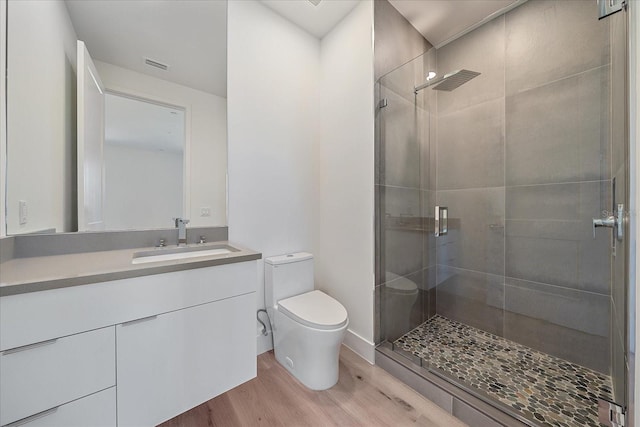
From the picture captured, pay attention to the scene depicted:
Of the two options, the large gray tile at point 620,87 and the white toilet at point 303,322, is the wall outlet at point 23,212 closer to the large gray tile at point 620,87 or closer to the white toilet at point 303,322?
the white toilet at point 303,322

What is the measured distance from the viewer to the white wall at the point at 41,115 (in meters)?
1.06

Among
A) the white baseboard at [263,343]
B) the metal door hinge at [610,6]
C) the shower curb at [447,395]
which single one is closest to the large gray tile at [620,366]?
the shower curb at [447,395]

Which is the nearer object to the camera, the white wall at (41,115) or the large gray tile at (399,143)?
the white wall at (41,115)

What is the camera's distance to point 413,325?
192 cm

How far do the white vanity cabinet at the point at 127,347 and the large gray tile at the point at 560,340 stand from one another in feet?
6.15

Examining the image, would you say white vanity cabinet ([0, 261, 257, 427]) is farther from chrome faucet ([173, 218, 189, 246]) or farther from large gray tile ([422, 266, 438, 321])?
large gray tile ([422, 266, 438, 321])

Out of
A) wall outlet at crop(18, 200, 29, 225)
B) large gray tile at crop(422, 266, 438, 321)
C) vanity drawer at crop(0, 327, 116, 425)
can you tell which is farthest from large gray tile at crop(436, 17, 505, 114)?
wall outlet at crop(18, 200, 29, 225)

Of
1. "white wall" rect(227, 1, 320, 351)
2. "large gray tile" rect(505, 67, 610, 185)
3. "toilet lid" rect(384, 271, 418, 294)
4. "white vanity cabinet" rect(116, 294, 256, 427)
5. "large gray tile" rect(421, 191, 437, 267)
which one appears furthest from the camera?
"large gray tile" rect(421, 191, 437, 267)

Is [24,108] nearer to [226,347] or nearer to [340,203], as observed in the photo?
[226,347]

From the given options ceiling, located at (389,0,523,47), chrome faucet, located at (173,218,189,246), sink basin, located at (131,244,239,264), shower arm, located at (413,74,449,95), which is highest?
ceiling, located at (389,0,523,47)

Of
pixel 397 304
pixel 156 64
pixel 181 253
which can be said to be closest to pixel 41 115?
pixel 156 64

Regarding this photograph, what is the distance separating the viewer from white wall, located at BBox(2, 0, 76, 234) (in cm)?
106

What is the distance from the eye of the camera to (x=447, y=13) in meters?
1.84

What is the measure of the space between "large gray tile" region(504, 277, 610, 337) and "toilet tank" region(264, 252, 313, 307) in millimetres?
1536
